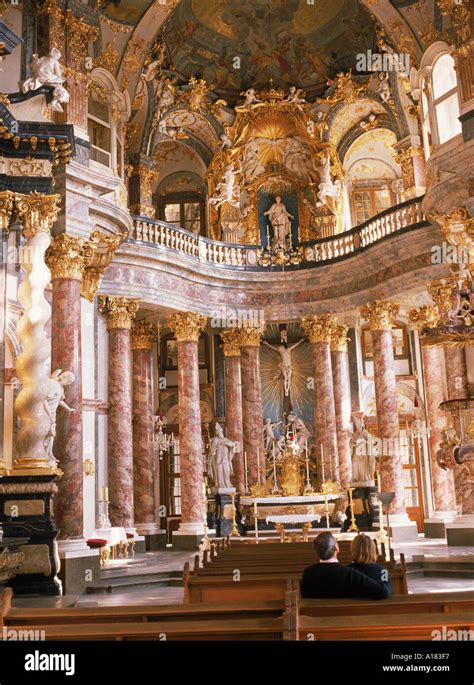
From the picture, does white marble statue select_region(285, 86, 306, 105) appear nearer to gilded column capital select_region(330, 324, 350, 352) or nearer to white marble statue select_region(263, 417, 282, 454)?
gilded column capital select_region(330, 324, 350, 352)

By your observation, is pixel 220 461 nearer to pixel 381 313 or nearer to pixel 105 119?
pixel 381 313

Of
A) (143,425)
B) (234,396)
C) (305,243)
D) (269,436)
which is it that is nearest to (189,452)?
(143,425)

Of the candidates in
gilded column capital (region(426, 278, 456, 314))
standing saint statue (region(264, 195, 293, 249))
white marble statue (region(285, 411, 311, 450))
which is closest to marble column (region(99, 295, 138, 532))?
standing saint statue (region(264, 195, 293, 249))

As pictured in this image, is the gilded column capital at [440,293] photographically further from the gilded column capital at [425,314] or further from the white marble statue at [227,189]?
the white marble statue at [227,189]

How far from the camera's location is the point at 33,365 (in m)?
13.1

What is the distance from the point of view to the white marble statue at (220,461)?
23.8m

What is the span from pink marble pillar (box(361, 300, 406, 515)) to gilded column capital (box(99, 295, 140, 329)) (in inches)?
269

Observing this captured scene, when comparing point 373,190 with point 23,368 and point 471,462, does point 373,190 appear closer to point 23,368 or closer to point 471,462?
point 471,462

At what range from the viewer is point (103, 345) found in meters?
22.1
